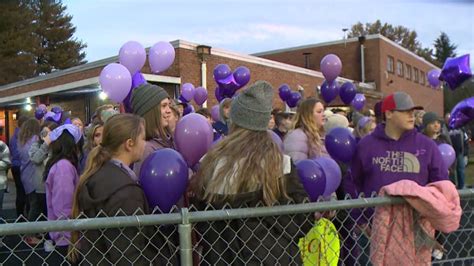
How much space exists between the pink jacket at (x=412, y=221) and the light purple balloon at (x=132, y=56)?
3.89 metres

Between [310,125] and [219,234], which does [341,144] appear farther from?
[219,234]

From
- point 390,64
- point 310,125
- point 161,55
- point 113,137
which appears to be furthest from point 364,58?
point 113,137

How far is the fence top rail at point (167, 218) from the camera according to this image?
2070 mm

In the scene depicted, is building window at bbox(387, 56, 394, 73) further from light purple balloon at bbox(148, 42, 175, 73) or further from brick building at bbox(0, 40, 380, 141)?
light purple balloon at bbox(148, 42, 175, 73)

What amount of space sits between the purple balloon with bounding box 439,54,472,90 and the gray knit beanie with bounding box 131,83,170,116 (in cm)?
547

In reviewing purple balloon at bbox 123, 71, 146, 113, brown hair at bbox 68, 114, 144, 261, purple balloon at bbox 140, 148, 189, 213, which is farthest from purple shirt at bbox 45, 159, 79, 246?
purple balloon at bbox 140, 148, 189, 213

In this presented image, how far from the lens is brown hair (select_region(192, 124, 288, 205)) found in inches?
96.8

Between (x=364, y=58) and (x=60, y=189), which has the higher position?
(x=364, y=58)

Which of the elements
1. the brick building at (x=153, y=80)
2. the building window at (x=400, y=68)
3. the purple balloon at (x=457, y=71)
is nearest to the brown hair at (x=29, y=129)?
the purple balloon at (x=457, y=71)

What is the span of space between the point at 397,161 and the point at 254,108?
5.02 ft

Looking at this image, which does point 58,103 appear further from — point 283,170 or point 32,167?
point 283,170

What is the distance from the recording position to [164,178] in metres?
2.60

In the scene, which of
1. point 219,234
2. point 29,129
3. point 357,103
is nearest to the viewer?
point 219,234

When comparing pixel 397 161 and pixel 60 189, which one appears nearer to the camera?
pixel 397 161
